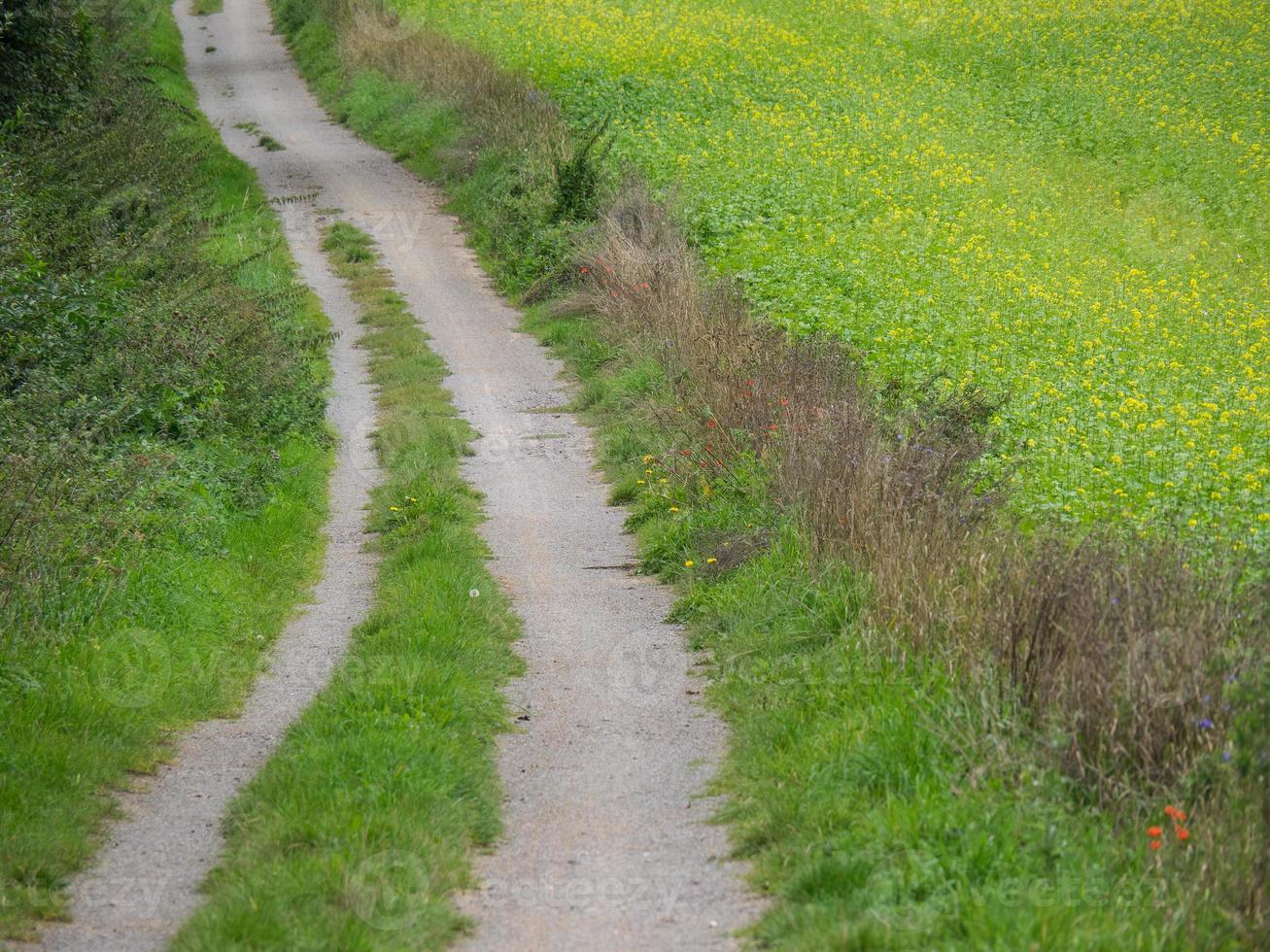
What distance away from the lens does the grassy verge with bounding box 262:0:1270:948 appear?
4695 millimetres

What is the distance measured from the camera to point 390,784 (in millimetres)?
6184

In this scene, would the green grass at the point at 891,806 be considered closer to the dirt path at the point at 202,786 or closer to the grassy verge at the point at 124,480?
the dirt path at the point at 202,786

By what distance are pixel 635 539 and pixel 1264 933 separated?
7.10m

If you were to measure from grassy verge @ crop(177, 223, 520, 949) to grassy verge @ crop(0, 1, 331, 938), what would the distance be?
0.82 metres

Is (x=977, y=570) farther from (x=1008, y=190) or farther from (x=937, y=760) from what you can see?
(x=1008, y=190)

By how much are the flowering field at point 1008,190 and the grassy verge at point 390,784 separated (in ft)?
12.3

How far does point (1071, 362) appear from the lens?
13297mm

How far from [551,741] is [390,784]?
1.33m

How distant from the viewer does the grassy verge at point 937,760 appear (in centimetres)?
470

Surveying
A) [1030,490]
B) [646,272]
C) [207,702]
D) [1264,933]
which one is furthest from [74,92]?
[1264,933]

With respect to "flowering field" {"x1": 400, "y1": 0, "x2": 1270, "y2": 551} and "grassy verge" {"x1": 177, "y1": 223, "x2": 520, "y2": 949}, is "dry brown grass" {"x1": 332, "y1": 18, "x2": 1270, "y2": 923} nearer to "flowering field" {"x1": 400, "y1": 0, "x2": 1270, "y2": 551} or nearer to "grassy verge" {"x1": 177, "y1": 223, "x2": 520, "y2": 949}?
"flowering field" {"x1": 400, "y1": 0, "x2": 1270, "y2": 551}

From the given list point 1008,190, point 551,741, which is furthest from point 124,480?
point 1008,190

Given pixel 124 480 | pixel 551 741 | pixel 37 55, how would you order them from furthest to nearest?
pixel 37 55 → pixel 124 480 → pixel 551 741

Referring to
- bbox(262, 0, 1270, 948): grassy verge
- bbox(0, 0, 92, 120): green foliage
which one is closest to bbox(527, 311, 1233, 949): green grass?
bbox(262, 0, 1270, 948): grassy verge
